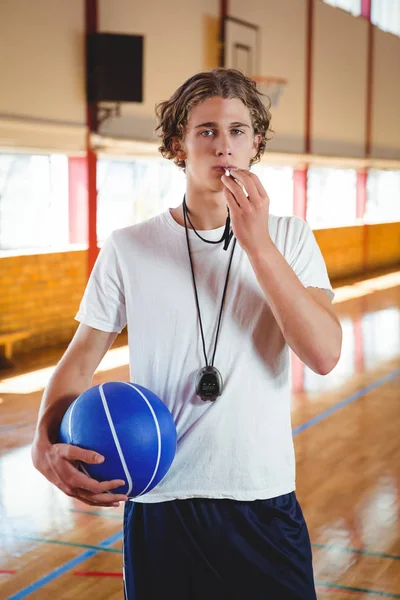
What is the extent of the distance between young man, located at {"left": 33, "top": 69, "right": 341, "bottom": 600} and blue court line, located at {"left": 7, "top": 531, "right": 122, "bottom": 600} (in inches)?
75.9

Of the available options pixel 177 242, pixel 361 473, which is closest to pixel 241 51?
pixel 361 473

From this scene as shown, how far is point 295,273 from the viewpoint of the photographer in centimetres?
164

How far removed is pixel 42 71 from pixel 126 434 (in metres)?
7.73

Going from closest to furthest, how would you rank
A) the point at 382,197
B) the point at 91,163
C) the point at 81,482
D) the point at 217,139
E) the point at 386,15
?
the point at 81,482 → the point at 217,139 → the point at 91,163 → the point at 386,15 → the point at 382,197

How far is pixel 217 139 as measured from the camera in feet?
5.54

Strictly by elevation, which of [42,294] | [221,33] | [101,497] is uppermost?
[221,33]

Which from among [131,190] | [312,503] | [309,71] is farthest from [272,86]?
[312,503]

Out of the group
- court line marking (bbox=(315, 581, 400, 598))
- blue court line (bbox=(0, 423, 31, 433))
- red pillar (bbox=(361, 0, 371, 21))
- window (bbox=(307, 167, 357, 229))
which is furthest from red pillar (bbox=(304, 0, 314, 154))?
court line marking (bbox=(315, 581, 400, 598))

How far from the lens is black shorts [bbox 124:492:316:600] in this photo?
170 cm

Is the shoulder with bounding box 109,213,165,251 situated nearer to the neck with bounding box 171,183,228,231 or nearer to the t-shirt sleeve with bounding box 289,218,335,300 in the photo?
the neck with bounding box 171,183,228,231

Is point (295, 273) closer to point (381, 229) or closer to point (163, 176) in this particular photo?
point (163, 176)

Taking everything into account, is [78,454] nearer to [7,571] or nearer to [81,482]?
[81,482]

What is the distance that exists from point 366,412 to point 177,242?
5.12 metres

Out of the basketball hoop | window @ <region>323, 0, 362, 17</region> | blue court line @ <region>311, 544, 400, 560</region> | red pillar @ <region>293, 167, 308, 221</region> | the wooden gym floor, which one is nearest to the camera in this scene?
the wooden gym floor
